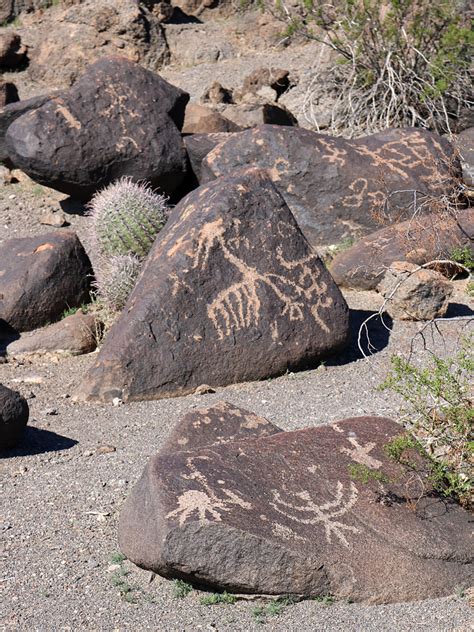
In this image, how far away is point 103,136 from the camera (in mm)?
9594

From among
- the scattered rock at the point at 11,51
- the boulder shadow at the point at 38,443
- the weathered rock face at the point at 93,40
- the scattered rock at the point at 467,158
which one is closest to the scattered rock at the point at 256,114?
the scattered rock at the point at 467,158

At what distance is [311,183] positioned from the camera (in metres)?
8.89

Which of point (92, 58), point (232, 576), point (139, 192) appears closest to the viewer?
point (232, 576)

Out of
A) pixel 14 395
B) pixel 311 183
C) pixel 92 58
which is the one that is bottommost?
pixel 92 58

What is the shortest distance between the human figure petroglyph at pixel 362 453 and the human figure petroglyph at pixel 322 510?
6.7 inches

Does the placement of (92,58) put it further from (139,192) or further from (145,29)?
(139,192)

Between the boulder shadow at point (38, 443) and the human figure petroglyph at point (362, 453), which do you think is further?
the boulder shadow at point (38, 443)

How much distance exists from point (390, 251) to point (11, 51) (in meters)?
8.88

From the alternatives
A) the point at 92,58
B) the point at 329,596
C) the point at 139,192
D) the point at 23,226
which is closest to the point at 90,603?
the point at 329,596

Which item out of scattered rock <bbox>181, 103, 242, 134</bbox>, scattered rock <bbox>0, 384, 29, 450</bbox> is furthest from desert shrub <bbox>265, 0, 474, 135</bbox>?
scattered rock <bbox>0, 384, 29, 450</bbox>

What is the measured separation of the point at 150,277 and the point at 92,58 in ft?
28.0

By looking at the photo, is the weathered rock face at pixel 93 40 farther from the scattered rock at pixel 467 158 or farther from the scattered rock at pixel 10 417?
the scattered rock at pixel 10 417

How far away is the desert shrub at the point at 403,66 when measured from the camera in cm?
1127

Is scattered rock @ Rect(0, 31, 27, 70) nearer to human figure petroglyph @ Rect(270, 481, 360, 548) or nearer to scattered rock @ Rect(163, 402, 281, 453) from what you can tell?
scattered rock @ Rect(163, 402, 281, 453)
